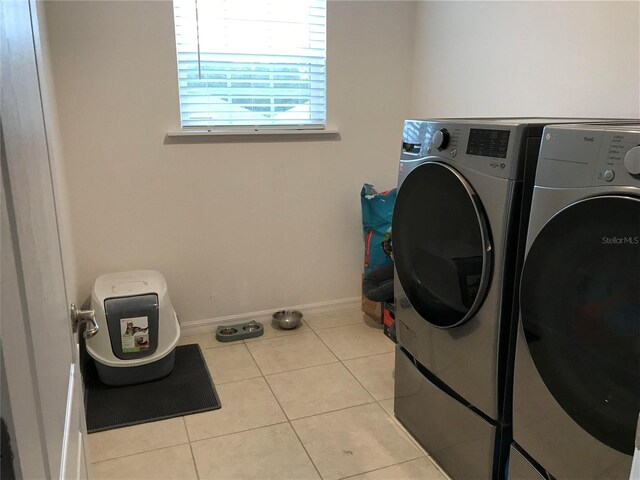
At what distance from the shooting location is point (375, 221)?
2973 millimetres

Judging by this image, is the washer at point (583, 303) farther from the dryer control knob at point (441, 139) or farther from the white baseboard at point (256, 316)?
the white baseboard at point (256, 316)

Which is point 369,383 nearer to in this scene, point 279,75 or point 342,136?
point 342,136

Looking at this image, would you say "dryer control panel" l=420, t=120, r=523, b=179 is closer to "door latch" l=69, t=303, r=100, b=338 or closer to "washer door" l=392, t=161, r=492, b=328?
"washer door" l=392, t=161, r=492, b=328

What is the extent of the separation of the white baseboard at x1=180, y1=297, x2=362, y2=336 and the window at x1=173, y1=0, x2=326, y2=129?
106 cm

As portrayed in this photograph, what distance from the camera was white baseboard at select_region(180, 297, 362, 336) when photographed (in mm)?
2963

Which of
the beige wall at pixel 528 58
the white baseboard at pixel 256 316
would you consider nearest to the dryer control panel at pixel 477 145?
the beige wall at pixel 528 58

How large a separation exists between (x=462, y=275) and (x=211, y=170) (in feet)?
A: 5.35

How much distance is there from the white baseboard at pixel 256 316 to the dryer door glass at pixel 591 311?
6.37 feet

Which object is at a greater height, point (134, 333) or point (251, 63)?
point (251, 63)

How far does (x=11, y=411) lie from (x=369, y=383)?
7.11 feet

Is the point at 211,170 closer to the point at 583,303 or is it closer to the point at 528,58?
the point at 528,58

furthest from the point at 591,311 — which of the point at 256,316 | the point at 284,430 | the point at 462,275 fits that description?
the point at 256,316

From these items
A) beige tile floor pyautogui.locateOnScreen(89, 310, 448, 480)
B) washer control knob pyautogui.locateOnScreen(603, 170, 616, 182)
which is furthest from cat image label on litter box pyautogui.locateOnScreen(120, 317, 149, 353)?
washer control knob pyautogui.locateOnScreen(603, 170, 616, 182)

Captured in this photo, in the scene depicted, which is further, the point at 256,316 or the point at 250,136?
the point at 256,316
